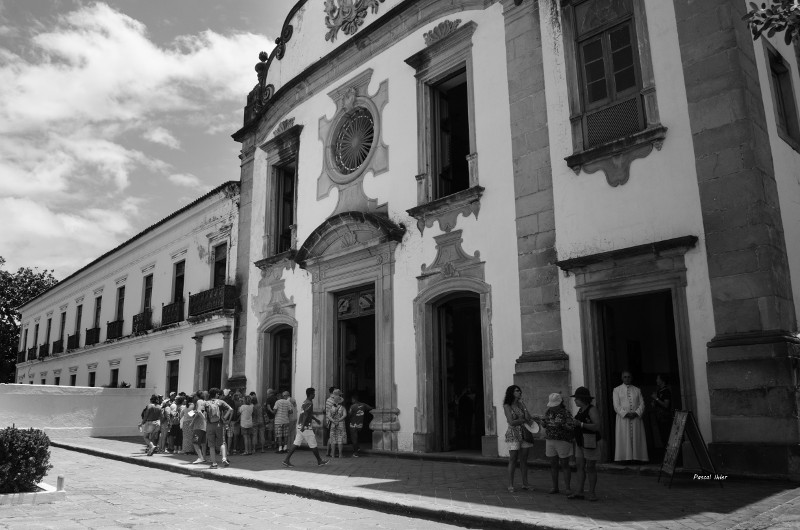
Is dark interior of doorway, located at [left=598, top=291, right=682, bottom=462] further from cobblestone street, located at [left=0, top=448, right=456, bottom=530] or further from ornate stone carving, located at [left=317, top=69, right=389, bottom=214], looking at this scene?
ornate stone carving, located at [left=317, top=69, right=389, bottom=214]

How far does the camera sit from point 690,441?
313 inches

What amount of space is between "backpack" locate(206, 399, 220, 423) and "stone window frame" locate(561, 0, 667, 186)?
732cm

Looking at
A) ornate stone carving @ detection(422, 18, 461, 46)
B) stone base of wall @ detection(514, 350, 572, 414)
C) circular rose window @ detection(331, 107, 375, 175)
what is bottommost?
stone base of wall @ detection(514, 350, 572, 414)

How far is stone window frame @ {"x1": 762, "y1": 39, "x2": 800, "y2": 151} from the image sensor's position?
9.85m

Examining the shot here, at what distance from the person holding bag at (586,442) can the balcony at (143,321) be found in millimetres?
19344

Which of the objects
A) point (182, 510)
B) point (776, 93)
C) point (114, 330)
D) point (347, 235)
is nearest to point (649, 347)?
point (776, 93)

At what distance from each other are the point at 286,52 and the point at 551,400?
1376cm

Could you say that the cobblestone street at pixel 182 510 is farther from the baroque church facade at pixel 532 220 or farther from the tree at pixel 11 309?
the tree at pixel 11 309

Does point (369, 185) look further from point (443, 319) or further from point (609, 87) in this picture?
point (609, 87)

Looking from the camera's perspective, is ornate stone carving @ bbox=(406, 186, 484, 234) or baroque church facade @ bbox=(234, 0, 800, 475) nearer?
baroque church facade @ bbox=(234, 0, 800, 475)

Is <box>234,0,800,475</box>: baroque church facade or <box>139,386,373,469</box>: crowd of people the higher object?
<box>234,0,800,475</box>: baroque church facade

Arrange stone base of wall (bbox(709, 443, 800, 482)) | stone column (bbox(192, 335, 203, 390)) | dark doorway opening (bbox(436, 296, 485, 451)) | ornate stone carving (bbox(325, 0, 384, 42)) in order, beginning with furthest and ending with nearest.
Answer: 1. stone column (bbox(192, 335, 203, 390))
2. ornate stone carving (bbox(325, 0, 384, 42))
3. dark doorway opening (bbox(436, 296, 485, 451))
4. stone base of wall (bbox(709, 443, 800, 482))

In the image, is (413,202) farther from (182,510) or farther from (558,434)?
(182,510)

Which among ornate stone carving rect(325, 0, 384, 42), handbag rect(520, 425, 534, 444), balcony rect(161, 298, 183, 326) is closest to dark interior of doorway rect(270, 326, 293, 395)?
balcony rect(161, 298, 183, 326)
